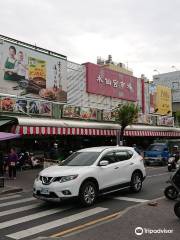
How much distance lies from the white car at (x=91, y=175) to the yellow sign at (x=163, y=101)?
29.8 metres

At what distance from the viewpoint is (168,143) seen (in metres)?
30.0

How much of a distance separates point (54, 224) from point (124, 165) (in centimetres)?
444

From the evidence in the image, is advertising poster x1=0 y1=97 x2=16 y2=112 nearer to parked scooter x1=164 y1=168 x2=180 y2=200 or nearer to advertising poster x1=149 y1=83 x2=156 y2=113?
parked scooter x1=164 y1=168 x2=180 y2=200

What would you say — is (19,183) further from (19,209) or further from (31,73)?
(31,73)

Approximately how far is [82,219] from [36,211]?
1.86 metres

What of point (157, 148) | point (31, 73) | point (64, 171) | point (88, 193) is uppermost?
point (31, 73)

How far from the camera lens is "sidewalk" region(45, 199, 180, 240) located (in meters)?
7.25

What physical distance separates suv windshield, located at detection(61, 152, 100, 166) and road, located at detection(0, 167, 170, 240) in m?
1.23

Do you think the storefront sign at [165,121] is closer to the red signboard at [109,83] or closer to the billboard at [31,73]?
the red signboard at [109,83]

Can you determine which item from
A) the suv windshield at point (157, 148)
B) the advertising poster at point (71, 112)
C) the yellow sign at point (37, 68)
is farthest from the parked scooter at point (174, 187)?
the suv windshield at point (157, 148)

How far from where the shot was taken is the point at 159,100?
43156 millimetres

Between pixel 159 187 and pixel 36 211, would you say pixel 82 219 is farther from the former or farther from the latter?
pixel 159 187

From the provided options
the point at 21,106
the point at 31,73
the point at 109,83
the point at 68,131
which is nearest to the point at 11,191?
the point at 21,106

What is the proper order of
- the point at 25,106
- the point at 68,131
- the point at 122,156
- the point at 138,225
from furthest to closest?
the point at 68,131
the point at 25,106
the point at 122,156
the point at 138,225
